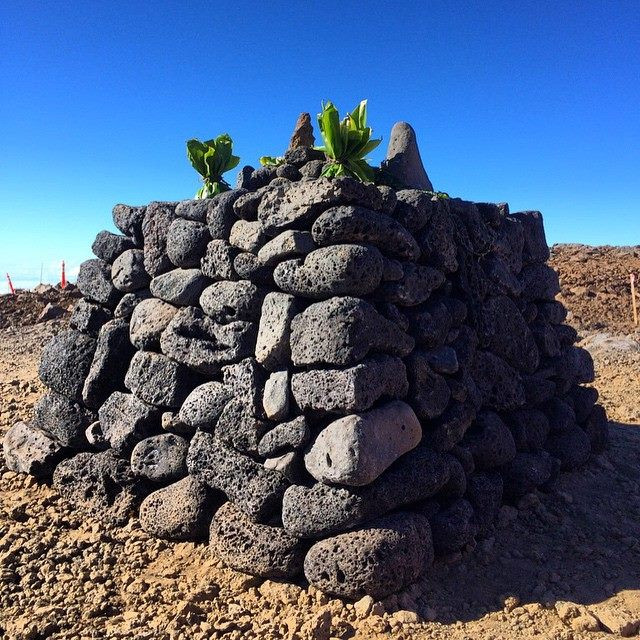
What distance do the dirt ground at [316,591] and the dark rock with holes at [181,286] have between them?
5.36ft

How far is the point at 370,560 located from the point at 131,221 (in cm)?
322

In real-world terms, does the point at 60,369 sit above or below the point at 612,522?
above

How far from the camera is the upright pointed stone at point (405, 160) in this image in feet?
17.6

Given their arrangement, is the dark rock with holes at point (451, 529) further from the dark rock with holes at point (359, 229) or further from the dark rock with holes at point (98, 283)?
the dark rock with holes at point (98, 283)

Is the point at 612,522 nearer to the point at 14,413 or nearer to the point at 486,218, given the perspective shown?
the point at 486,218

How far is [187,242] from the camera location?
455 cm

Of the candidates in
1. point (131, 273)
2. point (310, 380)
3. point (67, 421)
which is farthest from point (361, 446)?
point (67, 421)

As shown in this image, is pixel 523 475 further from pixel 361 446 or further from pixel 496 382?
pixel 361 446

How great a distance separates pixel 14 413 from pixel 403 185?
4877 mm

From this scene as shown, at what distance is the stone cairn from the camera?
3666 millimetres

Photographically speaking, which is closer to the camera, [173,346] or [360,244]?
[360,244]

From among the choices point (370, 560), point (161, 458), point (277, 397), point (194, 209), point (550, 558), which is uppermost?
point (194, 209)

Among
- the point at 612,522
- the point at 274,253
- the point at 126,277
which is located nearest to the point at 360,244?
the point at 274,253

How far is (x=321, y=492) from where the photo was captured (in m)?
3.65
